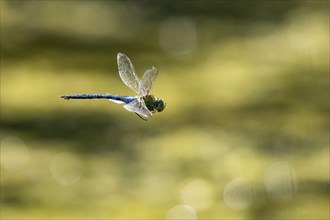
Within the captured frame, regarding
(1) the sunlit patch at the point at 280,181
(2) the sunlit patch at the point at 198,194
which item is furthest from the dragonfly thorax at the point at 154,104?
(1) the sunlit patch at the point at 280,181

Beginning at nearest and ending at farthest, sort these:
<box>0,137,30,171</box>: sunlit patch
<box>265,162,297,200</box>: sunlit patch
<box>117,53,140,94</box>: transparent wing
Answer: <box>117,53,140,94</box>: transparent wing, <box>0,137,30,171</box>: sunlit patch, <box>265,162,297,200</box>: sunlit patch

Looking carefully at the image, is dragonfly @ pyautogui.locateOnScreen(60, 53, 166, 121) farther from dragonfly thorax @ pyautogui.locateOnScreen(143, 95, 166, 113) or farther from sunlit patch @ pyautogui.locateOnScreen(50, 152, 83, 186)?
sunlit patch @ pyautogui.locateOnScreen(50, 152, 83, 186)

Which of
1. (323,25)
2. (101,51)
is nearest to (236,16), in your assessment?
(323,25)

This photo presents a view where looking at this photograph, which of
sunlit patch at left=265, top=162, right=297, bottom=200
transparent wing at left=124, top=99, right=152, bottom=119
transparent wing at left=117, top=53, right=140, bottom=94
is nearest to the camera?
transparent wing at left=124, top=99, right=152, bottom=119

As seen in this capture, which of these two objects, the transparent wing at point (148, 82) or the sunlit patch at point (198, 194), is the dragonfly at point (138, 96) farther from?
the sunlit patch at point (198, 194)

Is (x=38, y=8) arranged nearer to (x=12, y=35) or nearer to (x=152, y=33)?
(x=12, y=35)

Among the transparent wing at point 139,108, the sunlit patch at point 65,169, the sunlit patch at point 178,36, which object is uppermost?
the sunlit patch at point 178,36

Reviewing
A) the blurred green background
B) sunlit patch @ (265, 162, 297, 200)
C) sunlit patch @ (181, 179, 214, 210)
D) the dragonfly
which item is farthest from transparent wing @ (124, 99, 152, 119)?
sunlit patch @ (265, 162, 297, 200)
